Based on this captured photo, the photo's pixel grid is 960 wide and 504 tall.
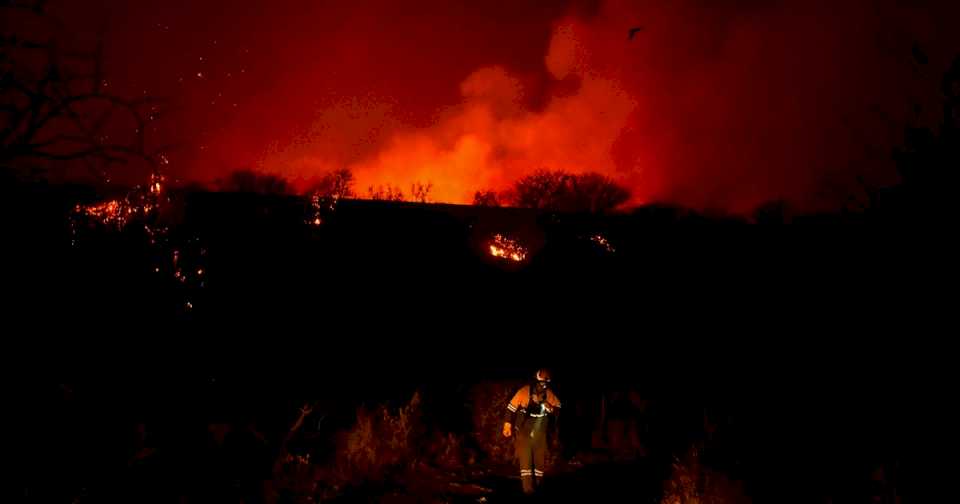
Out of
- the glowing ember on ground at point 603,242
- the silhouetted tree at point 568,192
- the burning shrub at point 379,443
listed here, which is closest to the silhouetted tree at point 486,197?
the silhouetted tree at point 568,192

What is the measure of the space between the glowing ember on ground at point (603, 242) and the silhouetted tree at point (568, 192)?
15.5 meters

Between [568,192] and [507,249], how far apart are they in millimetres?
17936

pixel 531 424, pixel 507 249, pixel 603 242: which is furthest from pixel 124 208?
pixel 603 242

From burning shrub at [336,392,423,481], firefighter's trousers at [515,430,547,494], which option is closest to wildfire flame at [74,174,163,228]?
burning shrub at [336,392,423,481]

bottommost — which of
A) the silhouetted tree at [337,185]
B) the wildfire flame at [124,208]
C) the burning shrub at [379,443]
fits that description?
the burning shrub at [379,443]

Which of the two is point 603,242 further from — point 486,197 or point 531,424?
point 486,197

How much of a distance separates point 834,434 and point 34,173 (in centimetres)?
1077

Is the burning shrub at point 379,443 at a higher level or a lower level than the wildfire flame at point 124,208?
lower

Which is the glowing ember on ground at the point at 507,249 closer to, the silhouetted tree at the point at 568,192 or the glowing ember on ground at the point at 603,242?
the glowing ember on ground at the point at 603,242

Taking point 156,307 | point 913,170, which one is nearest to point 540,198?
point 913,170

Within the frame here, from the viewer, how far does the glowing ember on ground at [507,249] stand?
11.7 m

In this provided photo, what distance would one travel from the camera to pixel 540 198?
2883cm

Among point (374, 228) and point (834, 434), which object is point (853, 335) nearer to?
point (834, 434)

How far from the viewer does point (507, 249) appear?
11.8 meters
